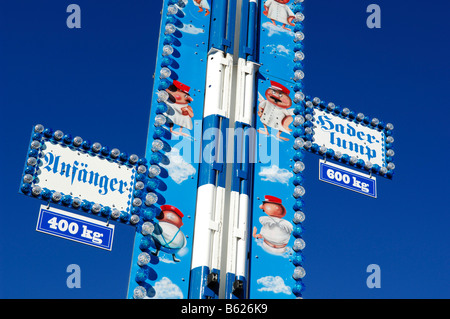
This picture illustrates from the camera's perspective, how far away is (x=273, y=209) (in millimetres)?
20719

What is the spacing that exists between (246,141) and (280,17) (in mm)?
4047

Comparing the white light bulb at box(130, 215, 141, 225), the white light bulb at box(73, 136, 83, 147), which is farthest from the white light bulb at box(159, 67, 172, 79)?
the white light bulb at box(130, 215, 141, 225)

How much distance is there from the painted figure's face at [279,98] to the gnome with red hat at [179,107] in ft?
6.69

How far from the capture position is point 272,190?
68.6 feet

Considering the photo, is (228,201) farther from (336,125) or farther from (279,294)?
(336,125)

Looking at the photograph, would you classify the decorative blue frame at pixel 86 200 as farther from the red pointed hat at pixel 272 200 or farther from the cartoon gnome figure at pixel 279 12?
the cartoon gnome figure at pixel 279 12

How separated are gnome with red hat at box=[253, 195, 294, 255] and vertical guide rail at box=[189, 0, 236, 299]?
118cm

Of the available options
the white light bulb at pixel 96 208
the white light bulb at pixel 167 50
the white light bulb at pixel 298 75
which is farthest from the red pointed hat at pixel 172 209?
the white light bulb at pixel 298 75

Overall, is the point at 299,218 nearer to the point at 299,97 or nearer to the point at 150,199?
the point at 299,97

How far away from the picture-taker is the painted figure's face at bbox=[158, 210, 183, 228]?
63.9ft

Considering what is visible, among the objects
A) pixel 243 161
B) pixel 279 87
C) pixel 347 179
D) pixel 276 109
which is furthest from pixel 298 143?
pixel 243 161

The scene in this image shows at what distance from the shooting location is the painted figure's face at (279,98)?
2198cm

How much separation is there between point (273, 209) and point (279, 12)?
5.34 metres
